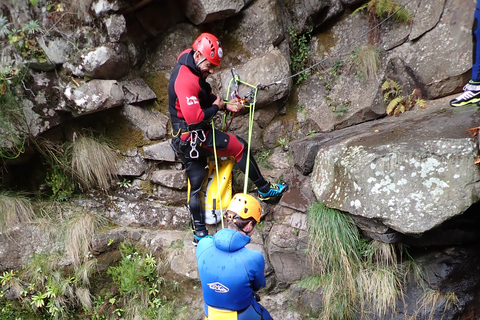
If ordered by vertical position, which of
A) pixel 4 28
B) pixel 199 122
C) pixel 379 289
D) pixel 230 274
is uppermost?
pixel 4 28

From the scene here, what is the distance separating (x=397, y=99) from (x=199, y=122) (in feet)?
8.64

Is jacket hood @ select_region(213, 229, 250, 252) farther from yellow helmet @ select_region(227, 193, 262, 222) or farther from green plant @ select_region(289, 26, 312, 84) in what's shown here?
green plant @ select_region(289, 26, 312, 84)

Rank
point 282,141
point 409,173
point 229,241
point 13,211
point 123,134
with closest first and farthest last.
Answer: point 229,241 → point 409,173 → point 13,211 → point 123,134 → point 282,141

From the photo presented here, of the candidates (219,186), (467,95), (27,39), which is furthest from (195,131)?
(467,95)

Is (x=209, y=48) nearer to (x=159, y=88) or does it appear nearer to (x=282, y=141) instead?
(x=159, y=88)

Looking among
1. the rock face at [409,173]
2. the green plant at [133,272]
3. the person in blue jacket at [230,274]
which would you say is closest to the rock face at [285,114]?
the rock face at [409,173]

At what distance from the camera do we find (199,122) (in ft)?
13.3

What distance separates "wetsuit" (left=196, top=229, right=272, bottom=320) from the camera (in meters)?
2.94

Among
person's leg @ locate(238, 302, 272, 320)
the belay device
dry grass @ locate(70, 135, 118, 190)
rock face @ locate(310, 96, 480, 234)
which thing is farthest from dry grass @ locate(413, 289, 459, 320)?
dry grass @ locate(70, 135, 118, 190)

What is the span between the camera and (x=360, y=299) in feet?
13.2

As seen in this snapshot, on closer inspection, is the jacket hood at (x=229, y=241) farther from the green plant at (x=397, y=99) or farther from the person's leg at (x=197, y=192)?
the green plant at (x=397, y=99)

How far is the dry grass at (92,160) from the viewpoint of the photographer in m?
5.01

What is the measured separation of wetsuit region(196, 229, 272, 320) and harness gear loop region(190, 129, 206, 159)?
142 cm

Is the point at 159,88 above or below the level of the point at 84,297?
above
